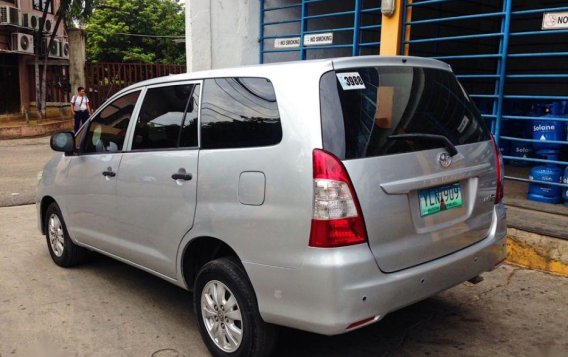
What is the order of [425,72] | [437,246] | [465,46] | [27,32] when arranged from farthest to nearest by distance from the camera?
1. [27,32]
2. [465,46]
3. [425,72]
4. [437,246]

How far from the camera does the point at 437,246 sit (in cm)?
292

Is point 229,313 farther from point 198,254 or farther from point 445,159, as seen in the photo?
point 445,159

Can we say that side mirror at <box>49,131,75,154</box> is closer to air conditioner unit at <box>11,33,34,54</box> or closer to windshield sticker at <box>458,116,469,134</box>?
windshield sticker at <box>458,116,469,134</box>

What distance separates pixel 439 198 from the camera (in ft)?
9.66

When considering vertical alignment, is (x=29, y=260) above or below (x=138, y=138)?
below

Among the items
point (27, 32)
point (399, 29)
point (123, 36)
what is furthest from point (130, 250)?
point (123, 36)

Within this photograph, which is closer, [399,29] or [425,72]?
[425,72]

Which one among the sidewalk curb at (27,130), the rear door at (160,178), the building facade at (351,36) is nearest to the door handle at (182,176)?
the rear door at (160,178)

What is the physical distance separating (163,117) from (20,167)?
8.60m

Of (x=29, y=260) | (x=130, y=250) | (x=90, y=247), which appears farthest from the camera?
(x=29, y=260)

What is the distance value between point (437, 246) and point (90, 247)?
2951mm

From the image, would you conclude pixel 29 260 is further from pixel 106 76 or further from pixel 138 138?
pixel 106 76

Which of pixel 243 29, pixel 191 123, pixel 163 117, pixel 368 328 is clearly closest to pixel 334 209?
pixel 191 123

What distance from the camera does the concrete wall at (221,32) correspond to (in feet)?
31.2
